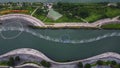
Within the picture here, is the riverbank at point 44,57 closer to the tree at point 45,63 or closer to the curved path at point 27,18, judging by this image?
the tree at point 45,63

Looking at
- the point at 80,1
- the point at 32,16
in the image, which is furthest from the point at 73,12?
the point at 32,16

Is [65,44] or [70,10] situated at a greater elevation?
[70,10]

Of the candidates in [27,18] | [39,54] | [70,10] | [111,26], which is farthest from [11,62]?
[111,26]

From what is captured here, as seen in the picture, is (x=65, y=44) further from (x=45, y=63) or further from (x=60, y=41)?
(x=45, y=63)

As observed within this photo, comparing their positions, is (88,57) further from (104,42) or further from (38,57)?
(38,57)

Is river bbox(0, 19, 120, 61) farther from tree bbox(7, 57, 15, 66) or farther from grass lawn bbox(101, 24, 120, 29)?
tree bbox(7, 57, 15, 66)

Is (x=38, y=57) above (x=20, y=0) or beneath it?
beneath

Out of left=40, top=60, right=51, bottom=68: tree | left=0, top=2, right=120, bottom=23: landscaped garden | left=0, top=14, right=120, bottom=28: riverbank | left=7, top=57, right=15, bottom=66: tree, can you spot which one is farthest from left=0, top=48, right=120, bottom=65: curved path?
left=0, top=2, right=120, bottom=23: landscaped garden

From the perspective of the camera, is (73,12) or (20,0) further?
(20,0)
